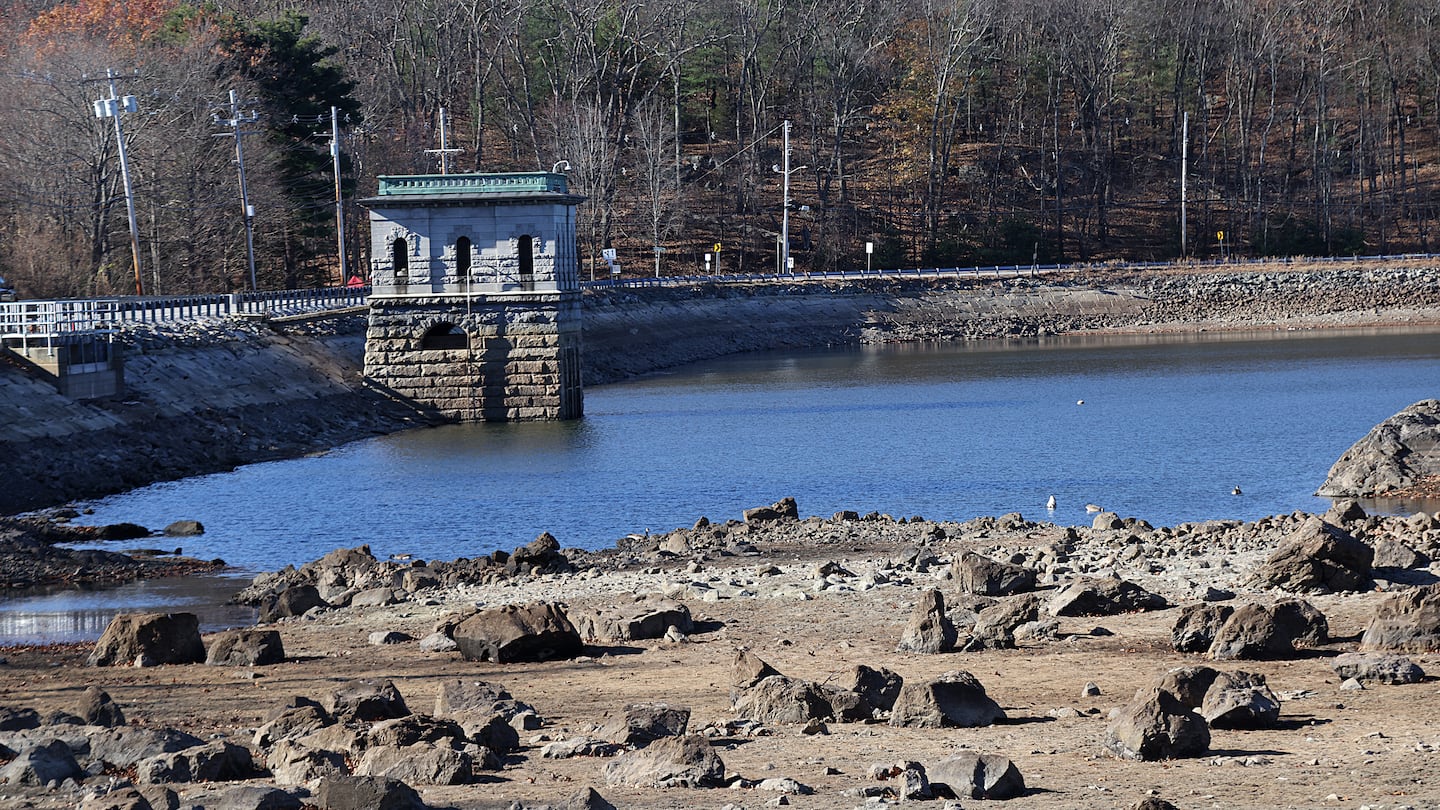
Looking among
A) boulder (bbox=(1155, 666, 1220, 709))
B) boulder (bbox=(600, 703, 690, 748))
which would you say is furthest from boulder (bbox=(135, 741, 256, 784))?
boulder (bbox=(1155, 666, 1220, 709))

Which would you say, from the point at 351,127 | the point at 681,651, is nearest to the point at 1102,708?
the point at 681,651

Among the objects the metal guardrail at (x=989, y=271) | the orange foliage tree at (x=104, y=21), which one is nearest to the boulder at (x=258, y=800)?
the orange foliage tree at (x=104, y=21)

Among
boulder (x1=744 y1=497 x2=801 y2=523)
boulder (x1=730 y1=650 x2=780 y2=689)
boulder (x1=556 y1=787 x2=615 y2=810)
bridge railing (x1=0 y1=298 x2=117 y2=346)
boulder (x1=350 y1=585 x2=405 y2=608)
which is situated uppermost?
bridge railing (x1=0 y1=298 x2=117 y2=346)

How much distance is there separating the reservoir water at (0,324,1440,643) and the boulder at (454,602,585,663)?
626 cm

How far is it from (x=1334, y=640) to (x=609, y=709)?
7.66m

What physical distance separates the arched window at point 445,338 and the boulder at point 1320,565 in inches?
1503

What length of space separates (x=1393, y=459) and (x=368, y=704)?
78.4ft

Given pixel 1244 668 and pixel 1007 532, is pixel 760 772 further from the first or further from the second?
pixel 1007 532

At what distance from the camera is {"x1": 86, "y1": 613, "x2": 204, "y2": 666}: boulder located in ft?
65.6

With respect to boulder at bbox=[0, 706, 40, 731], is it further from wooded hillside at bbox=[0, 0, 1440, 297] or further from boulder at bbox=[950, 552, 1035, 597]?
wooded hillside at bbox=[0, 0, 1440, 297]

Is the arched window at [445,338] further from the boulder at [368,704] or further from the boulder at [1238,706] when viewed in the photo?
the boulder at [1238,706]

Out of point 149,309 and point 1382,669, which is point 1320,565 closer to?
point 1382,669

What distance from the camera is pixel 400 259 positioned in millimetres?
55719

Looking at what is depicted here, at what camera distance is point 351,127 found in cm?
8475
